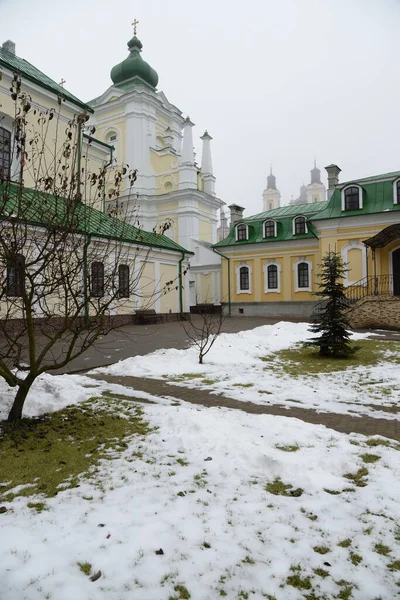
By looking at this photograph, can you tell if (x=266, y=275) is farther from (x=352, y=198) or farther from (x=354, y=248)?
(x=352, y=198)

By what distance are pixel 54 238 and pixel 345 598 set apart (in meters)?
4.44

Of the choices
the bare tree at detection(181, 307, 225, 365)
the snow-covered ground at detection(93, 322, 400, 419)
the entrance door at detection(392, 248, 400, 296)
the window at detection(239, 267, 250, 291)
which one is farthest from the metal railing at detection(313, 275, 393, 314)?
the snow-covered ground at detection(93, 322, 400, 419)

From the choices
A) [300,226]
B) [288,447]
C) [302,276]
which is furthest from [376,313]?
[288,447]

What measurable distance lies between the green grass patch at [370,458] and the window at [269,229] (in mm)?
26761

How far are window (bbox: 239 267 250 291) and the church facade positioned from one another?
2.26 m

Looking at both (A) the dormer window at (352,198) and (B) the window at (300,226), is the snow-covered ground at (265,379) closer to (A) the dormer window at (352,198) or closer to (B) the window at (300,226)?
(A) the dormer window at (352,198)

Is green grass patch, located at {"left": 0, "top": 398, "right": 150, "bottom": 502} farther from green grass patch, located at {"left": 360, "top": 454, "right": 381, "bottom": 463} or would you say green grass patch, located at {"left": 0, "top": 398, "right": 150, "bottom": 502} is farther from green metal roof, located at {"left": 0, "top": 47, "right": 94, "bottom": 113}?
green metal roof, located at {"left": 0, "top": 47, "right": 94, "bottom": 113}

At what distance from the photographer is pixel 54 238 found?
4.94 m

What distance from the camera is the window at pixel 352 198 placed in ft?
83.6

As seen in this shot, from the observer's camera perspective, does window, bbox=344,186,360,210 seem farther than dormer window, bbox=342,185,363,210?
Yes

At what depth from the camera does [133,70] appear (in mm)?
37844

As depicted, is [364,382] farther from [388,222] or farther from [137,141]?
[137,141]

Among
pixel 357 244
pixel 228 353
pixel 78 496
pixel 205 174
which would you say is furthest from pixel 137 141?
pixel 78 496

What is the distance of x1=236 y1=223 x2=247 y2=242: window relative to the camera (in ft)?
103
